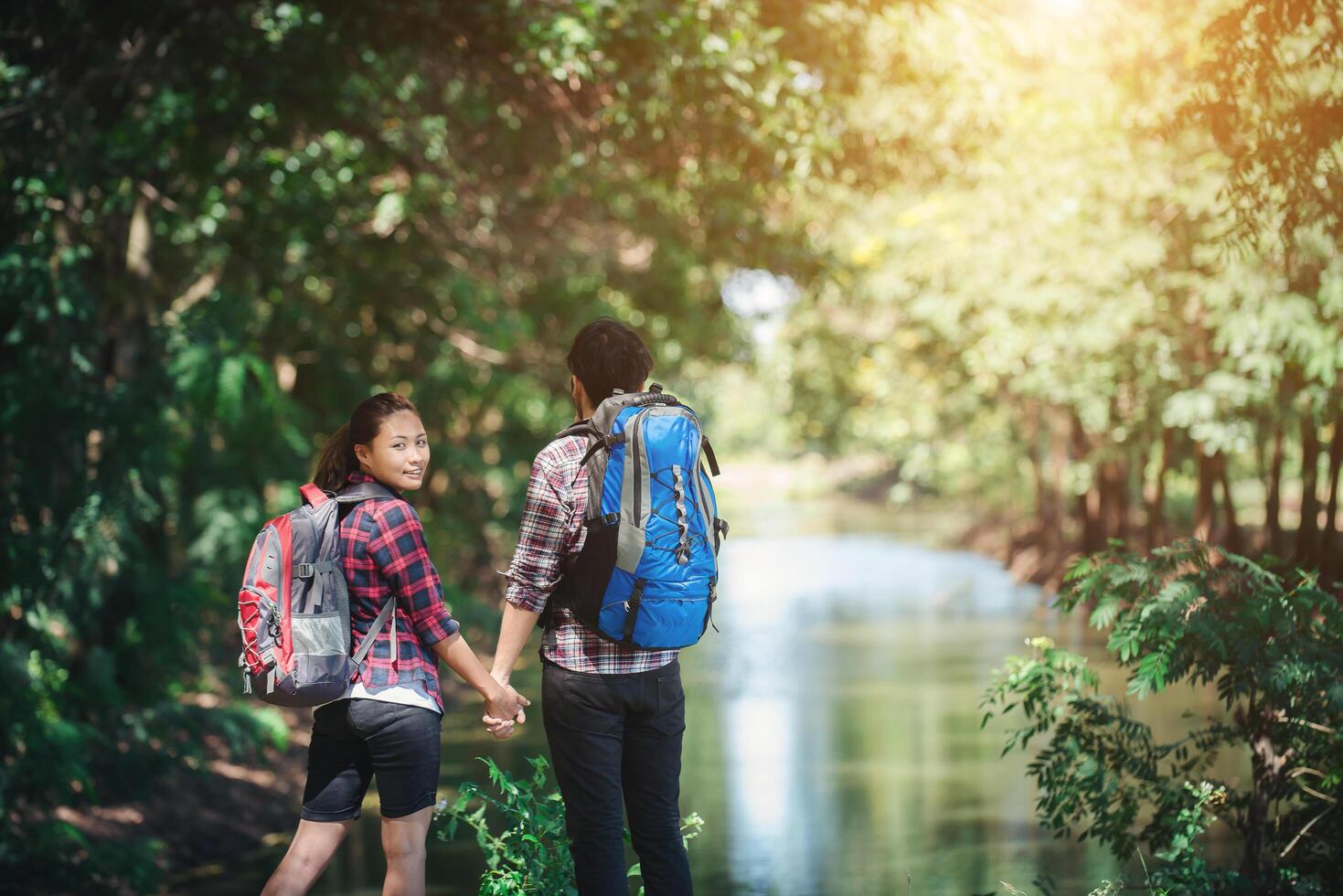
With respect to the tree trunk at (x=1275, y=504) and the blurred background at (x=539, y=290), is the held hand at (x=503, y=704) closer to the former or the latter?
the blurred background at (x=539, y=290)

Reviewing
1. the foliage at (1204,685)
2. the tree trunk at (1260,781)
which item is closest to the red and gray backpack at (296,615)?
the foliage at (1204,685)

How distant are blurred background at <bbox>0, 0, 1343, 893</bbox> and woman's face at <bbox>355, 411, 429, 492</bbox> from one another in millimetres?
3548

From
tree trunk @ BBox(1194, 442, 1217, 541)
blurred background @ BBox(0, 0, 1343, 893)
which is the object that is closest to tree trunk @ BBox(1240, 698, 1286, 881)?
blurred background @ BBox(0, 0, 1343, 893)

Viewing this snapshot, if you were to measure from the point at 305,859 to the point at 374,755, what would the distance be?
380 mm

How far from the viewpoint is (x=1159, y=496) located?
83.4 feet

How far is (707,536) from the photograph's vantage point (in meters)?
4.40

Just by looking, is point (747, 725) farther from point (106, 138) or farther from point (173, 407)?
point (106, 138)

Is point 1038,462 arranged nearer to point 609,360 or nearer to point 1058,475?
point 1058,475

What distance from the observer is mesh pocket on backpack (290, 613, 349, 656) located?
13.8ft

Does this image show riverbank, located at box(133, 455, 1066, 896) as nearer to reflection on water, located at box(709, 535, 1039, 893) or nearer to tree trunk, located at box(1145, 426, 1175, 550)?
tree trunk, located at box(1145, 426, 1175, 550)

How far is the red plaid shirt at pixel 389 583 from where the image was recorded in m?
4.32

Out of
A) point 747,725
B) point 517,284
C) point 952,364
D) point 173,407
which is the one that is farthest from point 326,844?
point 952,364

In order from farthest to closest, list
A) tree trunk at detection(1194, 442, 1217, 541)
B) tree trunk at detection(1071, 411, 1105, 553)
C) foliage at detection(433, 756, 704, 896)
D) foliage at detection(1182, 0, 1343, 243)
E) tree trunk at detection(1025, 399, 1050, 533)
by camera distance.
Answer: tree trunk at detection(1025, 399, 1050, 533), tree trunk at detection(1071, 411, 1105, 553), tree trunk at detection(1194, 442, 1217, 541), foliage at detection(1182, 0, 1343, 243), foliage at detection(433, 756, 704, 896)

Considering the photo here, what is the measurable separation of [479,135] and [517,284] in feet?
23.4
